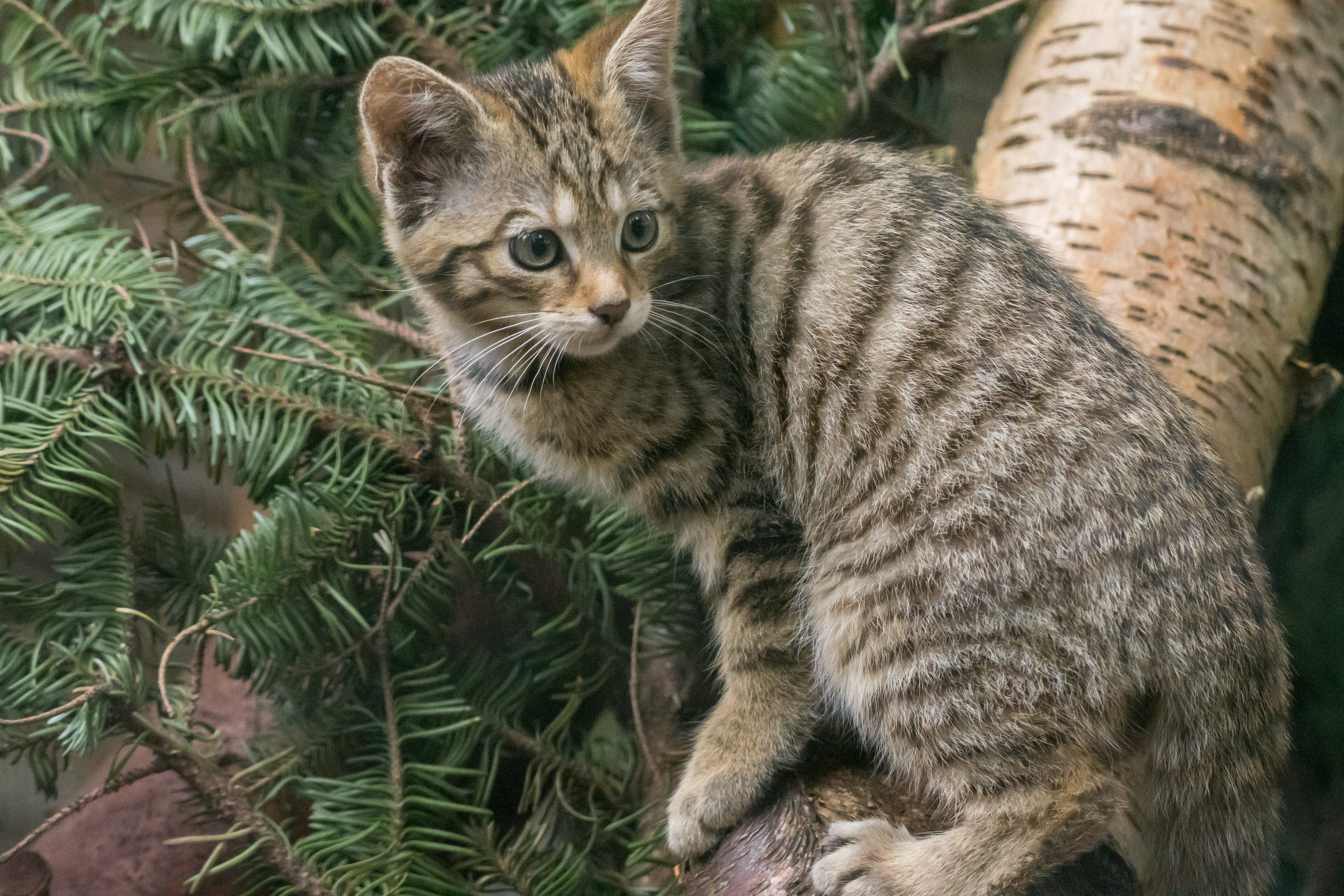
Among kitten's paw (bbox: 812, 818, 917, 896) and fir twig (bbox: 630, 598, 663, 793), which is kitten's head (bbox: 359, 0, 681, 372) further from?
kitten's paw (bbox: 812, 818, 917, 896)

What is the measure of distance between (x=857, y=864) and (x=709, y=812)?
27 centimetres

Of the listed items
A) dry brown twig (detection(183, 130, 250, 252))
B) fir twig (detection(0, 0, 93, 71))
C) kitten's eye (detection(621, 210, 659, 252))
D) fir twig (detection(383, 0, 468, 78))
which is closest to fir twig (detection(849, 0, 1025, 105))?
kitten's eye (detection(621, 210, 659, 252))

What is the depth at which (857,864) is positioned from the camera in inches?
48.4

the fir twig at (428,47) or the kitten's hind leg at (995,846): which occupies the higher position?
the fir twig at (428,47)

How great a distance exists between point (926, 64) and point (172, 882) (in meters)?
2.21

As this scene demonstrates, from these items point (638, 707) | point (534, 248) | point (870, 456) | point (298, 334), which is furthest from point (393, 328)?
point (870, 456)

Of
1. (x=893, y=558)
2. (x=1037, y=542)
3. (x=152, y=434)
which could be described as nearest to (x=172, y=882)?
(x=152, y=434)

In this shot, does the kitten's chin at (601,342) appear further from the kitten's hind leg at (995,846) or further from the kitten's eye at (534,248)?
the kitten's hind leg at (995,846)

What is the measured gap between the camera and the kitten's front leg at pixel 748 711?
143 cm

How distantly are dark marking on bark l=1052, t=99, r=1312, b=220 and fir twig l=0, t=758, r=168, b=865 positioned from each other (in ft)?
6.64

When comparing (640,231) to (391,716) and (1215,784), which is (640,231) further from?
Result: (1215,784)

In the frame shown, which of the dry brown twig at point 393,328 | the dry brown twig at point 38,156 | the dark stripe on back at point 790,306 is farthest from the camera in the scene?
the dry brown twig at point 393,328

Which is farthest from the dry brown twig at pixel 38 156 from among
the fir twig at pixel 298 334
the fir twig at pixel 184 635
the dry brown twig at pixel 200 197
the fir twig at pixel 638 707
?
the fir twig at pixel 638 707

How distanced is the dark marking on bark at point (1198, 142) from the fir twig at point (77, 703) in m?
1.99
